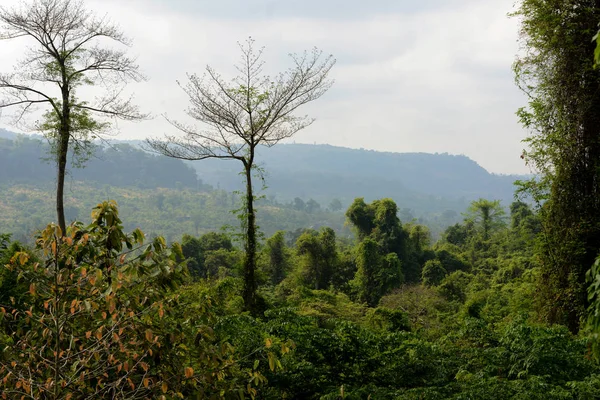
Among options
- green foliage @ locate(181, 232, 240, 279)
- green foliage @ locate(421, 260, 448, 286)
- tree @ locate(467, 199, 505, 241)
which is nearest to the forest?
green foliage @ locate(421, 260, 448, 286)

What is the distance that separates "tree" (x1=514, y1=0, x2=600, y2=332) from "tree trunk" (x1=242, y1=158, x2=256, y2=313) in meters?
5.29

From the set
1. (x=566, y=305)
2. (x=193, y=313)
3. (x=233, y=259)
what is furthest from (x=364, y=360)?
(x=233, y=259)

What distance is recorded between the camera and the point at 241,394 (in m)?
2.29

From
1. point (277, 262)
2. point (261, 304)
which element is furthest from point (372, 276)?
point (261, 304)

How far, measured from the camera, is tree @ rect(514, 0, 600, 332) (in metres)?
7.55

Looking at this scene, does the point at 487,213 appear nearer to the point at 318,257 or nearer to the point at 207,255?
the point at 318,257

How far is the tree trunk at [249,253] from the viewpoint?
32.3 feet

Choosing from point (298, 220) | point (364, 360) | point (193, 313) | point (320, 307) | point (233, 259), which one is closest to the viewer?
point (193, 313)

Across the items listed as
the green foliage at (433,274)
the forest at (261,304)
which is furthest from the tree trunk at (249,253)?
the green foliage at (433,274)

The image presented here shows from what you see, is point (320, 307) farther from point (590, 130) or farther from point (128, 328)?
point (128, 328)

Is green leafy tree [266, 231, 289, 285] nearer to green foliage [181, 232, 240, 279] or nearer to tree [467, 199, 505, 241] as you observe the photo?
green foliage [181, 232, 240, 279]

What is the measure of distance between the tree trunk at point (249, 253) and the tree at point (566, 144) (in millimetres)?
5291

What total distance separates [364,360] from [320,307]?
25.0ft

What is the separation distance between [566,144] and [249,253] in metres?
6.18
